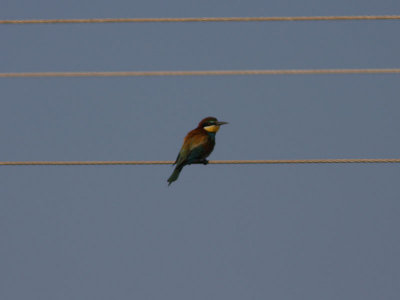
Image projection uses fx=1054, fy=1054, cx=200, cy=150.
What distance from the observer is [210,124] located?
11.6 m

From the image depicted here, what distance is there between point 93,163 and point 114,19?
1.19 m

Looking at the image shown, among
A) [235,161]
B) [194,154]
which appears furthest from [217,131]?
[235,161]

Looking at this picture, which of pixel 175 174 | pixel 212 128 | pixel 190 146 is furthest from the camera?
pixel 212 128

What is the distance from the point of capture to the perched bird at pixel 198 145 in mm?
10938

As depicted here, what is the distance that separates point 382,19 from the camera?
8.80 m

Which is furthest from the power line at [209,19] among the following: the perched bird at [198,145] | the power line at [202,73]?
the perched bird at [198,145]

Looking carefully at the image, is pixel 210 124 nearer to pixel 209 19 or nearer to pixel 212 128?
pixel 212 128

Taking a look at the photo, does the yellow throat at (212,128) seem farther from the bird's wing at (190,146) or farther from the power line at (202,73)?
the power line at (202,73)

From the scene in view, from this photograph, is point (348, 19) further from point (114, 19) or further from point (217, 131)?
point (217, 131)

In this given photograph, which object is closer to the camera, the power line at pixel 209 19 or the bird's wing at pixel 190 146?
the power line at pixel 209 19

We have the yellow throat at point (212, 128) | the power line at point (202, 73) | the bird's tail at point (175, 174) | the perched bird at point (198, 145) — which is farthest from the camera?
the yellow throat at point (212, 128)

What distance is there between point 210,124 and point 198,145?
Result: 58 cm

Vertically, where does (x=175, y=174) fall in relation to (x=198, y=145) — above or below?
below

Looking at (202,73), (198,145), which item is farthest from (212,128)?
(202,73)
